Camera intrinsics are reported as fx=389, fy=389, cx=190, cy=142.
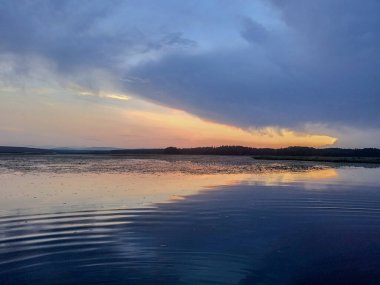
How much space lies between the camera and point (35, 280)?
7672 mm

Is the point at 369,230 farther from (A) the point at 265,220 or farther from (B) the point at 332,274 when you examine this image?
(B) the point at 332,274

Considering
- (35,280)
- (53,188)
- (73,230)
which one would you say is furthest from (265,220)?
(53,188)

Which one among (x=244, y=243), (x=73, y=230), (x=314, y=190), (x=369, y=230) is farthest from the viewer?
(x=314, y=190)

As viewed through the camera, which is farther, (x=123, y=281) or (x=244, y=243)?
(x=244, y=243)

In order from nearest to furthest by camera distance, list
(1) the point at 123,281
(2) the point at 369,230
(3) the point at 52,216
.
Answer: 1. (1) the point at 123,281
2. (2) the point at 369,230
3. (3) the point at 52,216

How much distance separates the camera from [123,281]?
7.62 meters

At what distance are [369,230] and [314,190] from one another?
1107 centimetres

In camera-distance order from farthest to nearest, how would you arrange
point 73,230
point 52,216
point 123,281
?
point 52,216, point 73,230, point 123,281

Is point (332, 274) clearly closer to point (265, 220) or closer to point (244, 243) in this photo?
point (244, 243)

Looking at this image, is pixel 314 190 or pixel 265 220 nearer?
pixel 265 220

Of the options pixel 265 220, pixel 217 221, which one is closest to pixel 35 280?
pixel 217 221

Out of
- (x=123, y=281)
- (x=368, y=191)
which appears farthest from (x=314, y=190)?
(x=123, y=281)

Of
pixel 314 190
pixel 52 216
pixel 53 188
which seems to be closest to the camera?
pixel 52 216

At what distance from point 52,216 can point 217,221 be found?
19.2 feet
